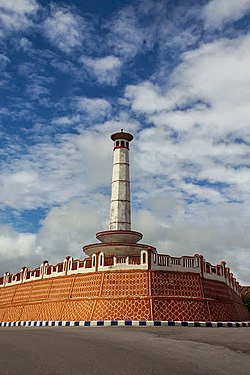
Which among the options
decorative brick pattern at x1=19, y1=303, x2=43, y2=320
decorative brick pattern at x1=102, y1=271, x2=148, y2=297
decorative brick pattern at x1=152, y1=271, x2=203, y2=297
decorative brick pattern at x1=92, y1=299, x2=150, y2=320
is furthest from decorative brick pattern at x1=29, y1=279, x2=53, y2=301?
decorative brick pattern at x1=152, y1=271, x2=203, y2=297

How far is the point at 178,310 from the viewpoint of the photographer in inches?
836

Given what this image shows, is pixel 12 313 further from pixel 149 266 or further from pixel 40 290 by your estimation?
pixel 149 266

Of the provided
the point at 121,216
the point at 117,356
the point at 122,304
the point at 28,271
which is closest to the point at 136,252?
the point at 121,216

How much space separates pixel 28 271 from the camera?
30.4 metres

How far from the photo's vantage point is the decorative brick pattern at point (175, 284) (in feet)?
71.3

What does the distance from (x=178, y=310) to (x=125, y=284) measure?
305 centimetres

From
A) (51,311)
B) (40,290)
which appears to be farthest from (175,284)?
(40,290)

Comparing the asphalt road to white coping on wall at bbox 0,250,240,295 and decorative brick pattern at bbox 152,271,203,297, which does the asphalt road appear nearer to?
decorative brick pattern at bbox 152,271,203,297

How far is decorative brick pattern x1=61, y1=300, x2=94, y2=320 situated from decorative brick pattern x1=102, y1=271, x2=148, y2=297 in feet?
3.59

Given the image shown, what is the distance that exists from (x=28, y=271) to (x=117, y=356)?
78.6 ft

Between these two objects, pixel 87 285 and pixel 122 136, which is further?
pixel 122 136

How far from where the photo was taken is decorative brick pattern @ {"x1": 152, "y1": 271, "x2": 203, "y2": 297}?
2173 centimetres

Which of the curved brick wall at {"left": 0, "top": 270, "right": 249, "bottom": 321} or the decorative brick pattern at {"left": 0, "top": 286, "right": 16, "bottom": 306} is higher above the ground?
the decorative brick pattern at {"left": 0, "top": 286, "right": 16, "bottom": 306}

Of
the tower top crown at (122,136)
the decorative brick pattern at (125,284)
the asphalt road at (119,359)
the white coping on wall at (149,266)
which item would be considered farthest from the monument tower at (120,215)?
the asphalt road at (119,359)
